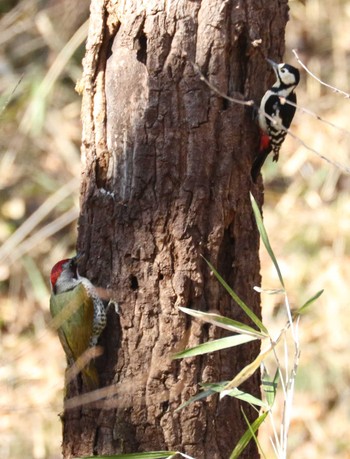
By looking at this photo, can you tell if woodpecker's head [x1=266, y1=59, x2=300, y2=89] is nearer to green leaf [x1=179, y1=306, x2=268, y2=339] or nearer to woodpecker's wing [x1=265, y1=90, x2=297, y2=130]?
woodpecker's wing [x1=265, y1=90, x2=297, y2=130]

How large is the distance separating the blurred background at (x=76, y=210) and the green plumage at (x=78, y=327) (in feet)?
9.44

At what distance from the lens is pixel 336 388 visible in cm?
712

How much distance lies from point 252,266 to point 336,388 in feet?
12.3

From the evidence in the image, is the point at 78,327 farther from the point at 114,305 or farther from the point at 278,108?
the point at 278,108

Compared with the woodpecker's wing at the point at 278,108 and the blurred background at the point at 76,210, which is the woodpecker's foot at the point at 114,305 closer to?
the woodpecker's wing at the point at 278,108

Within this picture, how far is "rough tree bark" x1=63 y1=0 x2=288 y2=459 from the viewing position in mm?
3469

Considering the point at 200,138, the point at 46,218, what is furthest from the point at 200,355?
the point at 46,218

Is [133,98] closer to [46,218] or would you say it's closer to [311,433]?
[311,433]

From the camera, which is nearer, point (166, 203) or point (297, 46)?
point (166, 203)

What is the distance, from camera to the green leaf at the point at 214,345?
127 inches

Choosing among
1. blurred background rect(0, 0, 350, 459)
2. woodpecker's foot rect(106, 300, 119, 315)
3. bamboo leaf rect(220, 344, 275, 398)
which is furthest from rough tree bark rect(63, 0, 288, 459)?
blurred background rect(0, 0, 350, 459)

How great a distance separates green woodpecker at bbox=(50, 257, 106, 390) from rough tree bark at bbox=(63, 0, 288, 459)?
6 cm

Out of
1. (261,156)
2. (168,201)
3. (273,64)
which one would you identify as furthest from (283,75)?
(168,201)

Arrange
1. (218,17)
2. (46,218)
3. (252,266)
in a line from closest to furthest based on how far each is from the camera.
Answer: (218,17) → (252,266) → (46,218)
